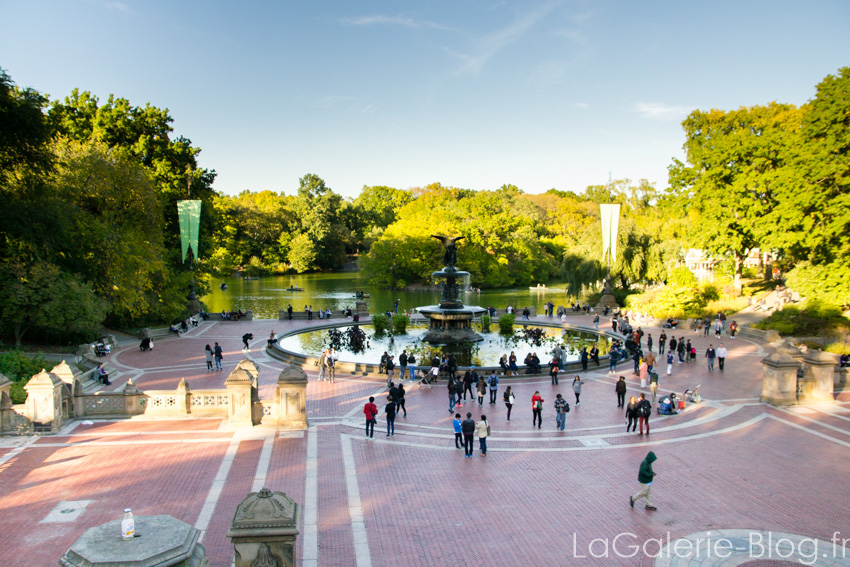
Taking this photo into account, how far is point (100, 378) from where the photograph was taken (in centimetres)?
1953

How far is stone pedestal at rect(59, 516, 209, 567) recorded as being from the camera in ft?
17.5

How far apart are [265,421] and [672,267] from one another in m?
40.0

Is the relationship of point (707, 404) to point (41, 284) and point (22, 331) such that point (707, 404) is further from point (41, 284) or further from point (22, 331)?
point (22, 331)

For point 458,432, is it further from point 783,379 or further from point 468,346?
point 468,346

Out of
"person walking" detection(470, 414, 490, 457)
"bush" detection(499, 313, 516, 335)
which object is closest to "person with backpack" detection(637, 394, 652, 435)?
"person walking" detection(470, 414, 490, 457)

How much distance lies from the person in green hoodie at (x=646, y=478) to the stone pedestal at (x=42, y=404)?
46.5 ft

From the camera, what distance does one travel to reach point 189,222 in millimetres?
35562

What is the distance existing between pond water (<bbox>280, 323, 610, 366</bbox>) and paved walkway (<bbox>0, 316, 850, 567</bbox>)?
7.63 meters

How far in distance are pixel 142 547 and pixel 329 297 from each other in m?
53.6

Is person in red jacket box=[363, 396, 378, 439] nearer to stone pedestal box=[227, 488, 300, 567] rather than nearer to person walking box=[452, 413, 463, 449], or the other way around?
person walking box=[452, 413, 463, 449]

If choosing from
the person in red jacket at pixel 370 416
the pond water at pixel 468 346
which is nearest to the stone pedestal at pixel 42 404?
the person in red jacket at pixel 370 416

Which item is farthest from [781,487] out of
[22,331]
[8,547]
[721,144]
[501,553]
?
[721,144]

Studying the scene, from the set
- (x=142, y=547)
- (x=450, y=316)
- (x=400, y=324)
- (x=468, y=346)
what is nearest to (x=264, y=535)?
(x=142, y=547)

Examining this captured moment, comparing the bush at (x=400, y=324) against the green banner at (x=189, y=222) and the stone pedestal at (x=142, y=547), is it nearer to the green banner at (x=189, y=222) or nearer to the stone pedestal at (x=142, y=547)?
the green banner at (x=189, y=222)
